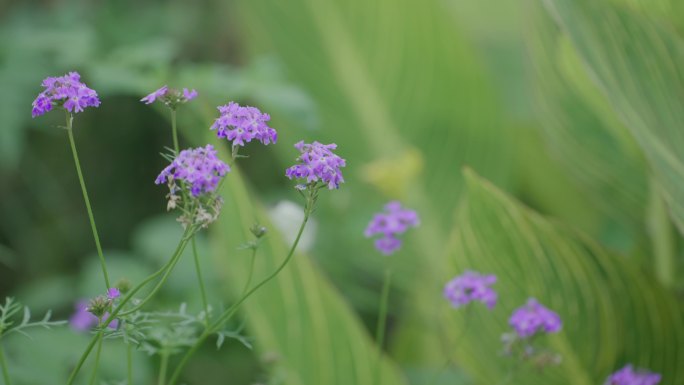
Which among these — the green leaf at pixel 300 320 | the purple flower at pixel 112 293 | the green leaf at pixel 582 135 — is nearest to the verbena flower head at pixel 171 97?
the purple flower at pixel 112 293

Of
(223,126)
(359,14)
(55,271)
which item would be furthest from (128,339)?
(55,271)

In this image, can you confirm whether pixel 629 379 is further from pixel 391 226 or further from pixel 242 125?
pixel 242 125

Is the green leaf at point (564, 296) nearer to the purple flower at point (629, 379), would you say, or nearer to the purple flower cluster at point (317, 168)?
the purple flower at point (629, 379)

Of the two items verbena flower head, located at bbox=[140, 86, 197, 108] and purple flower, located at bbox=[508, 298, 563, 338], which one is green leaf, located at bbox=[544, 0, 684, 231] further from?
verbena flower head, located at bbox=[140, 86, 197, 108]

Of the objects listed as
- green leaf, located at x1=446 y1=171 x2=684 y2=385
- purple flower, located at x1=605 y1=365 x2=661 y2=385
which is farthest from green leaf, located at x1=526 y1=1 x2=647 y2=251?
purple flower, located at x1=605 y1=365 x2=661 y2=385

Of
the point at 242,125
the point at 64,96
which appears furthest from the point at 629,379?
the point at 64,96

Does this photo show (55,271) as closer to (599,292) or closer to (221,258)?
(221,258)

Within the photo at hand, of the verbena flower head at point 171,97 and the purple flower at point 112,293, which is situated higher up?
the verbena flower head at point 171,97
